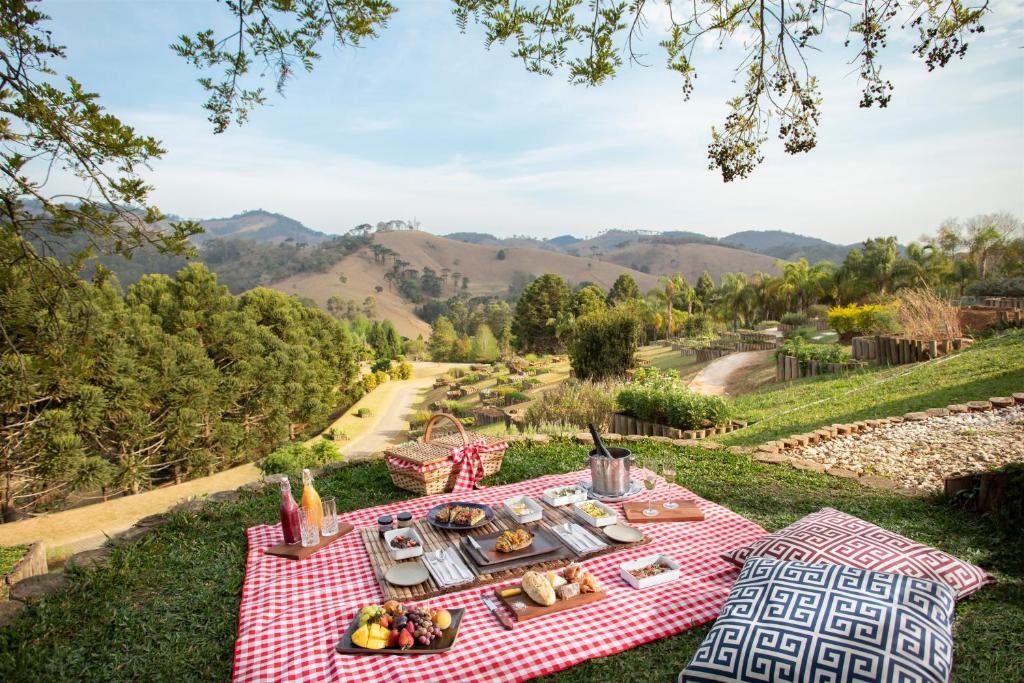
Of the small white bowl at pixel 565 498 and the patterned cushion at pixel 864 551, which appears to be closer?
the patterned cushion at pixel 864 551

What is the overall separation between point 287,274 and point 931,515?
383 ft

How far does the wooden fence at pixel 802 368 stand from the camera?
14.0m

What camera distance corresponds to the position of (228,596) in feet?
11.5

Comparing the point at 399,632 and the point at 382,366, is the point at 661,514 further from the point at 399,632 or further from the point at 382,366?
the point at 382,366

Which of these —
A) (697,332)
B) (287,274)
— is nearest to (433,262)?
(287,274)

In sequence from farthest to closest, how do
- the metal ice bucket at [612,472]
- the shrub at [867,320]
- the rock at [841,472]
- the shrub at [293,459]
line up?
the shrub at [867,320]
the shrub at [293,459]
the rock at [841,472]
the metal ice bucket at [612,472]

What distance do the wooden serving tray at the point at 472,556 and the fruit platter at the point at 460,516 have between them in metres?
0.04

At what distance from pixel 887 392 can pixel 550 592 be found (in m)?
9.17

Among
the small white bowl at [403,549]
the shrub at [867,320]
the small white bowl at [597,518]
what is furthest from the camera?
the shrub at [867,320]

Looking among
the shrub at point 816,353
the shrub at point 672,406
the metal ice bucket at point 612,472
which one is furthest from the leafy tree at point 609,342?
the metal ice bucket at point 612,472

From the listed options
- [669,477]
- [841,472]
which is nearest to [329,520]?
[669,477]

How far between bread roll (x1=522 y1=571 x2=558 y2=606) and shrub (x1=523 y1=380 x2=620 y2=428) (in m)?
7.50

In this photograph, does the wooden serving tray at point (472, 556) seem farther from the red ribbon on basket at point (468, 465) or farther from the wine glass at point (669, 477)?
the red ribbon on basket at point (468, 465)

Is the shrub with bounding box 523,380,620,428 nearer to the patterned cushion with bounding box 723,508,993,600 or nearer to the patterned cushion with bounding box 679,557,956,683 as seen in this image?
the patterned cushion with bounding box 723,508,993,600
